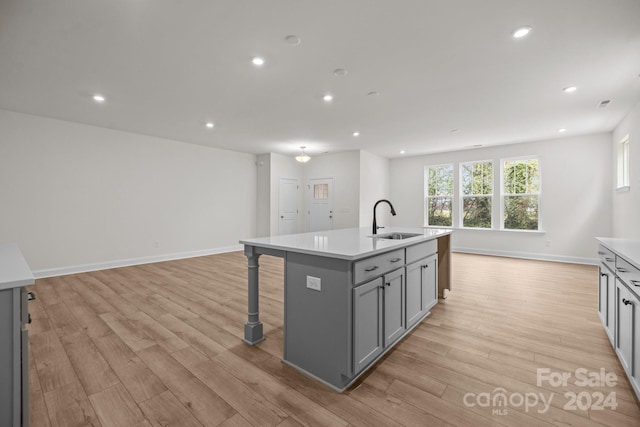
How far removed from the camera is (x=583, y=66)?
9.62 feet

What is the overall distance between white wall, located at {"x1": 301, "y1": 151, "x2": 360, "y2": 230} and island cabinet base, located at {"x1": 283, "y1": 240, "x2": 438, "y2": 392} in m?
5.20

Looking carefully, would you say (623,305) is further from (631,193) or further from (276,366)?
(631,193)

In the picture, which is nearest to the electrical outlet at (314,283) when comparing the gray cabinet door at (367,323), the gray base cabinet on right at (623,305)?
the gray cabinet door at (367,323)

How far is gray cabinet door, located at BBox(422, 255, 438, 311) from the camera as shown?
9.23 ft

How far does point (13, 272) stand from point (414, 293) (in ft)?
8.72

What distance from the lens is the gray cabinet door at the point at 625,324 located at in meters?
1.74

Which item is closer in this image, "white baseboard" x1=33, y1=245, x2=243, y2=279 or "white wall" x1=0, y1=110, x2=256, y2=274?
"white wall" x1=0, y1=110, x2=256, y2=274

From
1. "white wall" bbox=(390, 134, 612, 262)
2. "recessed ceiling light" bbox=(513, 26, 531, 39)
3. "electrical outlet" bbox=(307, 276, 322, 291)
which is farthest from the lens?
"white wall" bbox=(390, 134, 612, 262)

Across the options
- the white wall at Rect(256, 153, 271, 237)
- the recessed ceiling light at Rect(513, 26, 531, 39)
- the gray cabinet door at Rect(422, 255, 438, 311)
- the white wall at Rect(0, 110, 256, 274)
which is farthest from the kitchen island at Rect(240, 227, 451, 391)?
the white wall at Rect(256, 153, 271, 237)

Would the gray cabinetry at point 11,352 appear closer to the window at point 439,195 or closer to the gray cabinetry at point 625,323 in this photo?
the gray cabinetry at point 625,323

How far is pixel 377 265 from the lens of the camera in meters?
2.00

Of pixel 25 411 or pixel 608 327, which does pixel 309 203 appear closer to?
pixel 608 327

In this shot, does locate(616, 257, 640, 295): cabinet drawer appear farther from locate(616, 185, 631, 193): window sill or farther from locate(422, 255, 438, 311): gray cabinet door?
locate(616, 185, 631, 193): window sill

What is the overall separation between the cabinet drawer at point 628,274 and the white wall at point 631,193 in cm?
285
